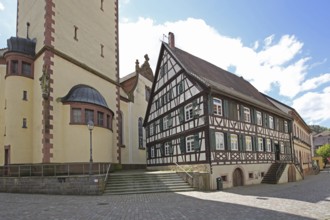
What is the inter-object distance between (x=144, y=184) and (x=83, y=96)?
8.01 meters

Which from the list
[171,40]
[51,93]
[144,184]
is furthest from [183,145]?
[171,40]

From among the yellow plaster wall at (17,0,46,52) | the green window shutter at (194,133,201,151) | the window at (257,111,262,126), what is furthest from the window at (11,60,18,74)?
the window at (257,111,262,126)

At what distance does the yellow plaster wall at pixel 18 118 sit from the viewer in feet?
66.7

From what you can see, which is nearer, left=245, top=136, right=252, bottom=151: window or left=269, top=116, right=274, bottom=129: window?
left=245, top=136, right=252, bottom=151: window

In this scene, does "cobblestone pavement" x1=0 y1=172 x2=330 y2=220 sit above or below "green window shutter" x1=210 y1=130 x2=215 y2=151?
below

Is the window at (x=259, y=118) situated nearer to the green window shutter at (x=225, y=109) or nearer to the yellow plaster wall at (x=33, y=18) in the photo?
the green window shutter at (x=225, y=109)

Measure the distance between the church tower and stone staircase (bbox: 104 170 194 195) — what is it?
12.0 feet

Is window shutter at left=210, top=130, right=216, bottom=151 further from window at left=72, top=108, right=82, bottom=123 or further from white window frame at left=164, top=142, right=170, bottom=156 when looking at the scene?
window at left=72, top=108, right=82, bottom=123

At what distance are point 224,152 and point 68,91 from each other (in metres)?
12.4

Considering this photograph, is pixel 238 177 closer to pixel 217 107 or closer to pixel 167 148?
pixel 217 107

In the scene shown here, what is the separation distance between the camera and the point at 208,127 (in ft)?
67.2

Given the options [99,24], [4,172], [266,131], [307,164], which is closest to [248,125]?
[266,131]

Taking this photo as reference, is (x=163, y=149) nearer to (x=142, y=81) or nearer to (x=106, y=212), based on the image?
(x=142, y=81)

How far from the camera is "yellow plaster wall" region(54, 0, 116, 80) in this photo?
73.4 ft
